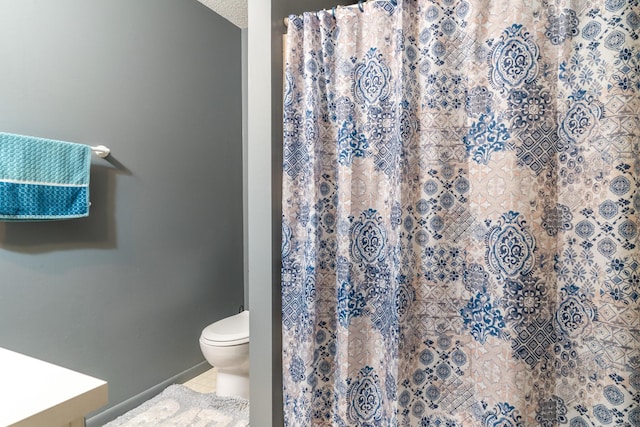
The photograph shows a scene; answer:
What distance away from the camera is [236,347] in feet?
6.83

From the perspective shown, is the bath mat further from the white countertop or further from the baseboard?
the white countertop

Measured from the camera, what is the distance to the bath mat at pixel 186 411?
6.41 ft

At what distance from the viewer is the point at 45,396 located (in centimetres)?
72

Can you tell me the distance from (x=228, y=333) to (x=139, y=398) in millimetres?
626

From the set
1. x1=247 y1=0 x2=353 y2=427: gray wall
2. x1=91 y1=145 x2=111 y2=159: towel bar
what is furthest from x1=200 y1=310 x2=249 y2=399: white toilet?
x1=91 y1=145 x2=111 y2=159: towel bar

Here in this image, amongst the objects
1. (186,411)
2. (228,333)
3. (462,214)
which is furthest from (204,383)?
(462,214)

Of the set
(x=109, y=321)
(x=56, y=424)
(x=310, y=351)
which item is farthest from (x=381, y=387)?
(x=109, y=321)

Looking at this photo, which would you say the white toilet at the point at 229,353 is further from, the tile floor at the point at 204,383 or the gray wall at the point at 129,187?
the gray wall at the point at 129,187

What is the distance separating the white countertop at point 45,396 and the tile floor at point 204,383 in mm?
1653

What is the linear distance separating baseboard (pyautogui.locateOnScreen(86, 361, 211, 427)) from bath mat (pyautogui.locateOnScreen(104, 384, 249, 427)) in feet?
0.10

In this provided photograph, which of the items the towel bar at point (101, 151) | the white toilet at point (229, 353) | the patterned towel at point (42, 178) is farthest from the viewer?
the white toilet at point (229, 353)

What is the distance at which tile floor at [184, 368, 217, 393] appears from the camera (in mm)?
2349

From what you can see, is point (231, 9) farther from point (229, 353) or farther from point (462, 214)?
point (229, 353)

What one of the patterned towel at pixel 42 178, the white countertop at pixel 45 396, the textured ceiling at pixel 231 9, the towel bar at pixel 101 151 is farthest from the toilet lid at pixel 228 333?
the textured ceiling at pixel 231 9
